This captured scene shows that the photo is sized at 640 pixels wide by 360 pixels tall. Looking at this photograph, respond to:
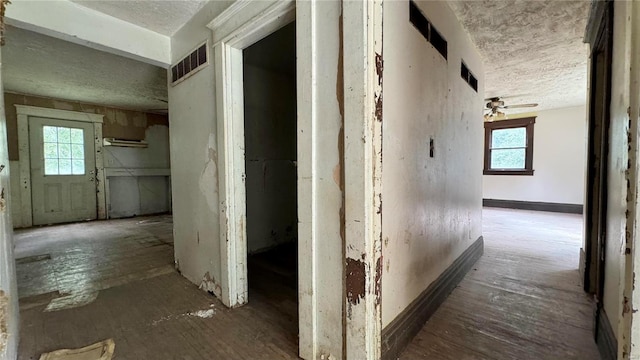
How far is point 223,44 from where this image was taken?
1.92 meters

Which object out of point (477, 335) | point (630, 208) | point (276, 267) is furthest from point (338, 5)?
point (276, 267)

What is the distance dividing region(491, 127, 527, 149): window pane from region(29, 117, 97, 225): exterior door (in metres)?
9.36

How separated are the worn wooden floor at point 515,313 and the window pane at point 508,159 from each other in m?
3.85

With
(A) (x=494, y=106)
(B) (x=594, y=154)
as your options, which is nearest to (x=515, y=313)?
(B) (x=594, y=154)

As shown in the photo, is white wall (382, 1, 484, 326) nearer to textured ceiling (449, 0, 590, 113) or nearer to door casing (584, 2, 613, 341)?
textured ceiling (449, 0, 590, 113)

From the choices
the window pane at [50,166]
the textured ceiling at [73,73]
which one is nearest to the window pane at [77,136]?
the window pane at [50,166]

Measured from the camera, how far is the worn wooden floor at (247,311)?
154 cm

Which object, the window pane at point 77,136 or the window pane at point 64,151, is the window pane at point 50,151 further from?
the window pane at point 77,136

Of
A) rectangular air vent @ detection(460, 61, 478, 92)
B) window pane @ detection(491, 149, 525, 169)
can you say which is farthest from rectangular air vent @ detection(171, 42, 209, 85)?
window pane @ detection(491, 149, 525, 169)

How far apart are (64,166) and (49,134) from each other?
645 millimetres

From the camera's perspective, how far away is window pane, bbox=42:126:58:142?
5070 millimetres

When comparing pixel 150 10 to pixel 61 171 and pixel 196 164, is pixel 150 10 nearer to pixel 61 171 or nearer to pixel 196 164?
pixel 196 164

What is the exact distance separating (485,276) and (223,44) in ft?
9.99

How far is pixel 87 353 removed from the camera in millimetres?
1507
